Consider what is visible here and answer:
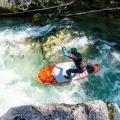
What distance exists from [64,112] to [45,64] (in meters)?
5.02

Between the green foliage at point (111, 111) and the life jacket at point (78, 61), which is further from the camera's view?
the life jacket at point (78, 61)

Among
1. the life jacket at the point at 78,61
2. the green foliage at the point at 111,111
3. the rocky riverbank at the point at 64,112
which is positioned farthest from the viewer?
the life jacket at the point at 78,61

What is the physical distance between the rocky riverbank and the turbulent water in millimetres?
3023

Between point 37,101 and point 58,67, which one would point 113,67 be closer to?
point 58,67

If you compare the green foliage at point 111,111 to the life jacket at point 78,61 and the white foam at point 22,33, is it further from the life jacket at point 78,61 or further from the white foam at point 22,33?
the white foam at point 22,33

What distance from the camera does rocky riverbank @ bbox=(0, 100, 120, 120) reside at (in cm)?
676

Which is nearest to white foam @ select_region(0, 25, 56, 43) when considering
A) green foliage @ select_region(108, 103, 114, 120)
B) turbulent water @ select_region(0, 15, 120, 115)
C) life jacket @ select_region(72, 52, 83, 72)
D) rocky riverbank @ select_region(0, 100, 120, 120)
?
turbulent water @ select_region(0, 15, 120, 115)

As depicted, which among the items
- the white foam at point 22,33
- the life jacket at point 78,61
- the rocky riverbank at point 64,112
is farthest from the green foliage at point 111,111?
the white foam at point 22,33

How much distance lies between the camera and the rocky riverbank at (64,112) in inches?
266

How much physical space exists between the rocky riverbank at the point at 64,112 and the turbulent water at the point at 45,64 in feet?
9.92

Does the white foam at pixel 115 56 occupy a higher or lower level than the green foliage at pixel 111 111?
lower

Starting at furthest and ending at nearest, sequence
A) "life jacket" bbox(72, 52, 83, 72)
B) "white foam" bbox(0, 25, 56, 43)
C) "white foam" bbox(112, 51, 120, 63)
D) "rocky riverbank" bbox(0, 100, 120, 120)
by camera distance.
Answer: "white foam" bbox(0, 25, 56, 43)
"white foam" bbox(112, 51, 120, 63)
"life jacket" bbox(72, 52, 83, 72)
"rocky riverbank" bbox(0, 100, 120, 120)

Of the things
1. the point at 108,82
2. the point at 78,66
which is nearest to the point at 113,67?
the point at 108,82

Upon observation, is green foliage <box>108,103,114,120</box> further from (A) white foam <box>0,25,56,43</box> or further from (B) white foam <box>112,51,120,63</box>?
(A) white foam <box>0,25,56,43</box>
